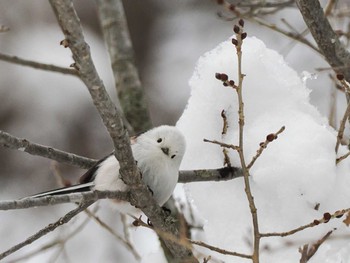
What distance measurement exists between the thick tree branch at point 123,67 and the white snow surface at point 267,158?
37.1 inches

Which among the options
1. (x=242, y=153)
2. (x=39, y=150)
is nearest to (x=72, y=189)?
(x=39, y=150)

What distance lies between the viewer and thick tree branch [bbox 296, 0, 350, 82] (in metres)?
1.94

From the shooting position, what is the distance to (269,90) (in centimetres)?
218

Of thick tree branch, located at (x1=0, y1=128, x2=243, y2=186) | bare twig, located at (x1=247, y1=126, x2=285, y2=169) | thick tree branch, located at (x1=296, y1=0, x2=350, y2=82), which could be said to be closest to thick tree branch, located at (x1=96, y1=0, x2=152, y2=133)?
thick tree branch, located at (x1=0, y1=128, x2=243, y2=186)

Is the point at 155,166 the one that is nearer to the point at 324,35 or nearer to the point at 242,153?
the point at 242,153

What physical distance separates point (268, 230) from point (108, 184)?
1.85ft

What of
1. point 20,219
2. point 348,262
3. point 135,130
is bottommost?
point 348,262

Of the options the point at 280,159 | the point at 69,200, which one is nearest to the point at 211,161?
the point at 280,159

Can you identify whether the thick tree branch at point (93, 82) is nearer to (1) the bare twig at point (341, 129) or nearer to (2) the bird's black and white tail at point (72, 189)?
Answer: (2) the bird's black and white tail at point (72, 189)

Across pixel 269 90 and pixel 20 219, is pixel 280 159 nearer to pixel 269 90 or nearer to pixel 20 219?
pixel 269 90

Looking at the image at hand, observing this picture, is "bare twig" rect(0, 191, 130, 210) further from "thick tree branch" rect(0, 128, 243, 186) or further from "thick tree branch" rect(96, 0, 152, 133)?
"thick tree branch" rect(96, 0, 152, 133)

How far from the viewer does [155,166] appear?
7.23 ft

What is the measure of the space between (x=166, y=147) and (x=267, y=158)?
0.41m

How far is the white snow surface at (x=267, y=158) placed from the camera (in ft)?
6.33
